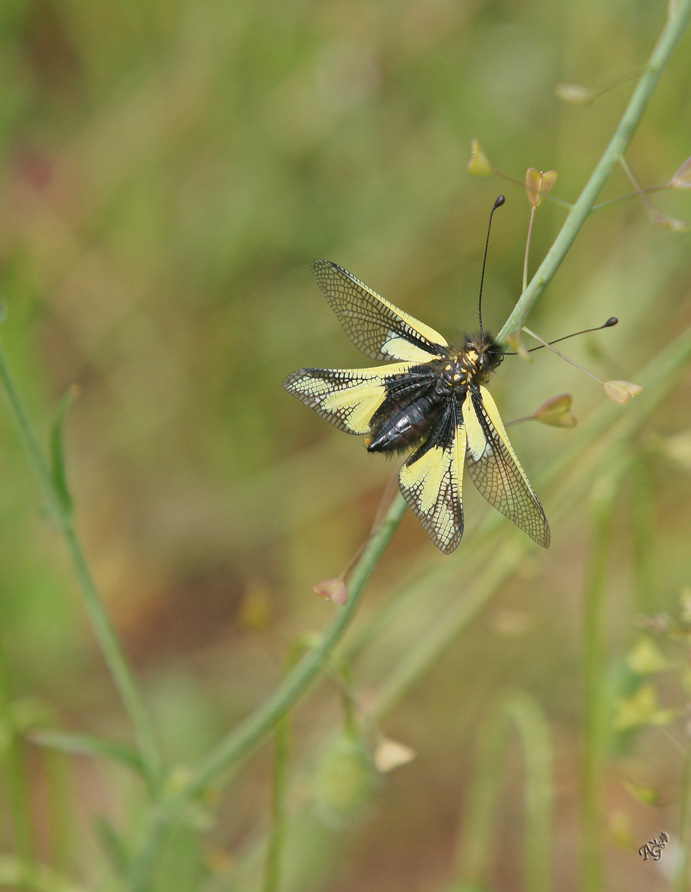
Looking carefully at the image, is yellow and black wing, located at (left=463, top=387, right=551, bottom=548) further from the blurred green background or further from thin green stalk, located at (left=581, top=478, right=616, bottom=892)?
the blurred green background

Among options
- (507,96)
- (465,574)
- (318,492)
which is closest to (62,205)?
(318,492)

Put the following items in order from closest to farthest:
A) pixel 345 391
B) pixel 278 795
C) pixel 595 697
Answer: pixel 345 391 → pixel 278 795 → pixel 595 697

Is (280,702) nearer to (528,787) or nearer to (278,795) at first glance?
(278,795)

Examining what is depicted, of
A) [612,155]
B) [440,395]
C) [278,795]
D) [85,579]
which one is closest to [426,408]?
[440,395]

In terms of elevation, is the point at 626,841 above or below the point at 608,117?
below

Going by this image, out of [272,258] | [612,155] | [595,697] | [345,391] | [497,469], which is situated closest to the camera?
[612,155]

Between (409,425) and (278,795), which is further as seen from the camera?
(278,795)

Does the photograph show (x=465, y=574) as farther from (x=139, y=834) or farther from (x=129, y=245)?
(x=129, y=245)
